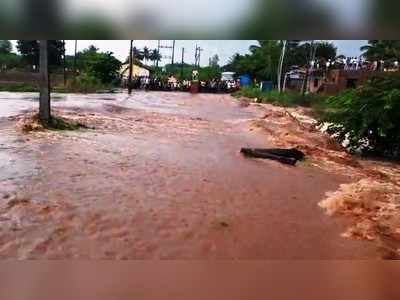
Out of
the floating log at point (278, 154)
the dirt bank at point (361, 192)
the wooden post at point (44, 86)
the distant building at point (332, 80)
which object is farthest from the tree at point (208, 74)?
the floating log at point (278, 154)

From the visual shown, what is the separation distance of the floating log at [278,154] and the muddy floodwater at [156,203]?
0.26m

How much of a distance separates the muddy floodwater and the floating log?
0.26 m

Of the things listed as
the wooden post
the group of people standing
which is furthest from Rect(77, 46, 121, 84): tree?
the wooden post

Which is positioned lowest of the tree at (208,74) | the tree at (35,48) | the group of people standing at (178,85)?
the group of people standing at (178,85)

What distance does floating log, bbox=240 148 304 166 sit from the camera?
30.4 ft

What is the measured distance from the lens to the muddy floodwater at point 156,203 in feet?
14.4

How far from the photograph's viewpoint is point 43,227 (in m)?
4.64

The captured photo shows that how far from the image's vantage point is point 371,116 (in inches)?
383

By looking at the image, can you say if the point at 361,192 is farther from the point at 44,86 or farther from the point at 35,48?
the point at 44,86

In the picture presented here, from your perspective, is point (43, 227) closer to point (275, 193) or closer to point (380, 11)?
point (275, 193)

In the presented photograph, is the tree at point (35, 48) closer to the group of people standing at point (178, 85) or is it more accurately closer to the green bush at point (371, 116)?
the green bush at point (371, 116)

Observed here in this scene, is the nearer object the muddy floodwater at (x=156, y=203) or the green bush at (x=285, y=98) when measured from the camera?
the muddy floodwater at (x=156, y=203)

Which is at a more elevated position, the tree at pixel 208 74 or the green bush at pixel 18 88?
the tree at pixel 208 74

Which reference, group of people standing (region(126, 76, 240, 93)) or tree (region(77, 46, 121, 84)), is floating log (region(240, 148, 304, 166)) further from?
group of people standing (region(126, 76, 240, 93))
